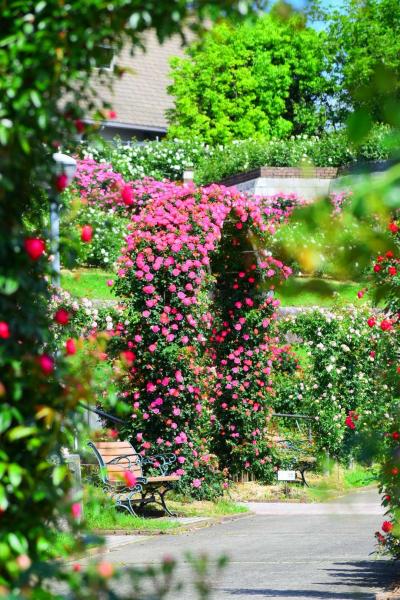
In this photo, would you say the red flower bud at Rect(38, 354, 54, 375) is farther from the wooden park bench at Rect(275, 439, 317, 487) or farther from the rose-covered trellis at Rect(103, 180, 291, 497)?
the wooden park bench at Rect(275, 439, 317, 487)

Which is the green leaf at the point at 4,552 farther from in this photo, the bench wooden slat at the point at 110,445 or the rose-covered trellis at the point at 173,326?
the rose-covered trellis at the point at 173,326

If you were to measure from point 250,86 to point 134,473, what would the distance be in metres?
30.5

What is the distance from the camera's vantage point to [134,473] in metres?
15.2

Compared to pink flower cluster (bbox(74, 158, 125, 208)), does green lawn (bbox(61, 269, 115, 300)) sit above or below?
below

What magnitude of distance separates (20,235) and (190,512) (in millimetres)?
12517

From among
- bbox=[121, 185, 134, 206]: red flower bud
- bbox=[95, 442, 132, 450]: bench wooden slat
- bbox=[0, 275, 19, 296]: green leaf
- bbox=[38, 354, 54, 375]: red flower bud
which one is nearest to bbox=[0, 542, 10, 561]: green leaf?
bbox=[38, 354, 54, 375]: red flower bud

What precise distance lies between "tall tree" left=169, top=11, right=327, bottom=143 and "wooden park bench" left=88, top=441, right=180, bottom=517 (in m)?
26.7

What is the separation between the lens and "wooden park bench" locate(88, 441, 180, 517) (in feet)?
48.9

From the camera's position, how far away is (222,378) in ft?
60.9

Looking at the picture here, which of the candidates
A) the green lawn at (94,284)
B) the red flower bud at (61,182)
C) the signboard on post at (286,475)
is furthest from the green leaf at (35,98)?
the green lawn at (94,284)

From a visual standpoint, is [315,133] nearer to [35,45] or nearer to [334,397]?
[334,397]

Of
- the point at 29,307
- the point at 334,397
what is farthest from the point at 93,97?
the point at 334,397

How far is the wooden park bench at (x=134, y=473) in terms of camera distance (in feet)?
48.9

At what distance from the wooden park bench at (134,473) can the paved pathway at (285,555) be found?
0.99m
